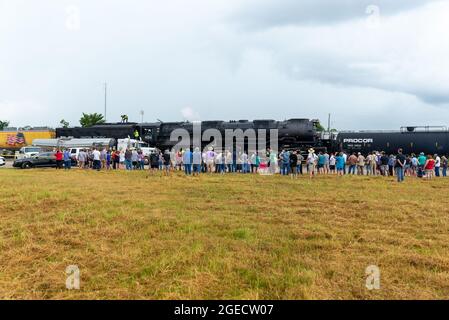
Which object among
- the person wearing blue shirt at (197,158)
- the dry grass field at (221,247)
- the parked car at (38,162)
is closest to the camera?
the dry grass field at (221,247)

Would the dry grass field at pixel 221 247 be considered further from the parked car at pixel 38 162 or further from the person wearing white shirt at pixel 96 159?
the parked car at pixel 38 162

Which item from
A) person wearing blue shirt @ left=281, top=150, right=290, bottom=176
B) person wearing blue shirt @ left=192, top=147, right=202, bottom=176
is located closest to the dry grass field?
person wearing blue shirt @ left=281, top=150, right=290, bottom=176

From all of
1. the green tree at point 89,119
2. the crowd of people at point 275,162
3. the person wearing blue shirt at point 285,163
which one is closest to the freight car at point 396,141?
the crowd of people at point 275,162

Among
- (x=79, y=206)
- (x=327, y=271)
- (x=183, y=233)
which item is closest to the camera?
(x=327, y=271)

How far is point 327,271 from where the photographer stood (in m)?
5.86

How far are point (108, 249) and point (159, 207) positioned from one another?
437 cm

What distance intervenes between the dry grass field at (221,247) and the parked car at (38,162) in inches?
819

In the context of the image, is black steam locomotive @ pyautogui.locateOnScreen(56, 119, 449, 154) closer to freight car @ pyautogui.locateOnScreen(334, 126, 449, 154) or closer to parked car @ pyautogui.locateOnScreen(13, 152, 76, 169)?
freight car @ pyautogui.locateOnScreen(334, 126, 449, 154)

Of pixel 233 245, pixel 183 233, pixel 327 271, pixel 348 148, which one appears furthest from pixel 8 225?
pixel 348 148

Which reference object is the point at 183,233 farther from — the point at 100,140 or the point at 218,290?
the point at 100,140

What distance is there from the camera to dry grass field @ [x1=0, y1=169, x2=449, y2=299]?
5.28m

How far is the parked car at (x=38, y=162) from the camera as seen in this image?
3177cm

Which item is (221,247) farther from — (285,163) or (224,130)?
(224,130)
